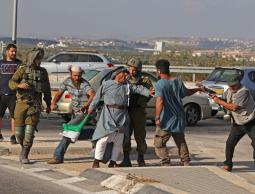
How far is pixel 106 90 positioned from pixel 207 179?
2151mm

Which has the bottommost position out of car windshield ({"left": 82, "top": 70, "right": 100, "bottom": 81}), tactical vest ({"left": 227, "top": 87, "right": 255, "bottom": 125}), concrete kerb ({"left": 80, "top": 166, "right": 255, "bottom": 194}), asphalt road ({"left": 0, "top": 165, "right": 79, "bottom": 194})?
asphalt road ({"left": 0, "top": 165, "right": 79, "bottom": 194})

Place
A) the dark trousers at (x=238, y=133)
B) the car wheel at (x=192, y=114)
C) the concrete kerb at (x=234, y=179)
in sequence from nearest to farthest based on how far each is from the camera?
the concrete kerb at (x=234, y=179) → the dark trousers at (x=238, y=133) → the car wheel at (x=192, y=114)

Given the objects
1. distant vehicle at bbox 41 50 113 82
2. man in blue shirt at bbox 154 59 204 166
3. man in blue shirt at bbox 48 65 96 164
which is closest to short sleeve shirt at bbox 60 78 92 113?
man in blue shirt at bbox 48 65 96 164

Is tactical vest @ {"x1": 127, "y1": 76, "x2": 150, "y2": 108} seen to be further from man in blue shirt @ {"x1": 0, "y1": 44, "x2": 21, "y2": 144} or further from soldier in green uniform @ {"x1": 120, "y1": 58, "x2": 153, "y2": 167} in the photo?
man in blue shirt @ {"x1": 0, "y1": 44, "x2": 21, "y2": 144}

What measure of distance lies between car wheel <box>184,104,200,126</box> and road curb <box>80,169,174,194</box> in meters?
9.69

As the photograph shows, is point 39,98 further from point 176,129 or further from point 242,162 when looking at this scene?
point 242,162

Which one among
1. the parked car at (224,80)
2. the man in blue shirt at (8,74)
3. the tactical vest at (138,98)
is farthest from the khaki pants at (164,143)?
the parked car at (224,80)

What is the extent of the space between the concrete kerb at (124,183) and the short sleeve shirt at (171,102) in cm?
123

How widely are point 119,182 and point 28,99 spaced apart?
2.72m

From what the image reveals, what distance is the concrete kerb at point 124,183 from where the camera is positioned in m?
9.40

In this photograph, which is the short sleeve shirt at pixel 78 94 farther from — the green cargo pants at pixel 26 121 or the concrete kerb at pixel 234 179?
the concrete kerb at pixel 234 179

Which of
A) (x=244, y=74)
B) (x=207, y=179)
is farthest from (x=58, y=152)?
(x=244, y=74)

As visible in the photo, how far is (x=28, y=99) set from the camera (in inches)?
468

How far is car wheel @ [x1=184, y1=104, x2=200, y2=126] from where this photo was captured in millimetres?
20266
